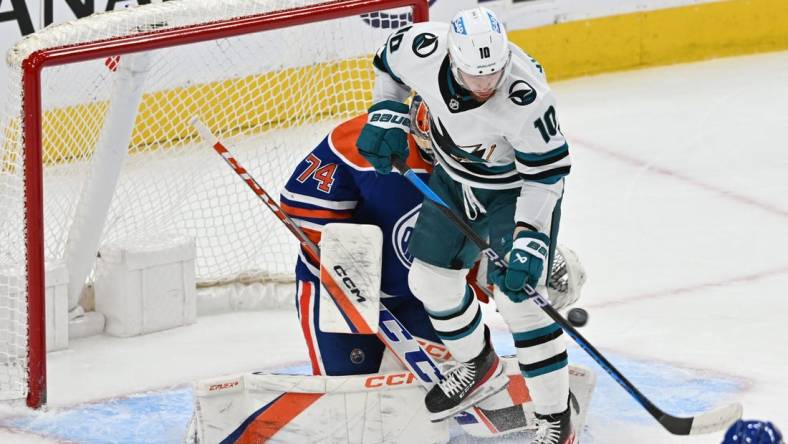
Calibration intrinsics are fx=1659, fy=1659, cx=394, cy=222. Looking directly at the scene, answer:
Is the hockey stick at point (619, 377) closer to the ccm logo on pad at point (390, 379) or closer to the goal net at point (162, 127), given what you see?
the ccm logo on pad at point (390, 379)

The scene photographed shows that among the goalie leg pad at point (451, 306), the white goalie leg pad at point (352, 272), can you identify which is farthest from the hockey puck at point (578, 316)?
the white goalie leg pad at point (352, 272)

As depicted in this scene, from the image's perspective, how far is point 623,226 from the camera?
5387mm

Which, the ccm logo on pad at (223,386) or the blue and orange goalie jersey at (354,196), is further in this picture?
the blue and orange goalie jersey at (354,196)

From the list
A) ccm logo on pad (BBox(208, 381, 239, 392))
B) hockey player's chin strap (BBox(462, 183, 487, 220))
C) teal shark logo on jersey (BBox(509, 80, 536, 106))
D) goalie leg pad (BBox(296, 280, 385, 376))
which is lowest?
ccm logo on pad (BBox(208, 381, 239, 392))

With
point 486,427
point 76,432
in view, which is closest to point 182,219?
point 76,432

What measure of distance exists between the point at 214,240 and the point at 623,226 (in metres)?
1.40

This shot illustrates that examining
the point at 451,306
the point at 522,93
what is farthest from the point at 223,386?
the point at 522,93

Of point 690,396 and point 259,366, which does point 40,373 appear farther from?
point 690,396

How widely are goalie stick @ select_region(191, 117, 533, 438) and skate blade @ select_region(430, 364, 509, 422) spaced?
3 centimetres

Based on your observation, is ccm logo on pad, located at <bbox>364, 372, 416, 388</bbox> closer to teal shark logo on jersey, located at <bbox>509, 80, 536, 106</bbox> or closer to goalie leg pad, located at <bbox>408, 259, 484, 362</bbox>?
goalie leg pad, located at <bbox>408, 259, 484, 362</bbox>

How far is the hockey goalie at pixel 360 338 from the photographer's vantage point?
149 inches

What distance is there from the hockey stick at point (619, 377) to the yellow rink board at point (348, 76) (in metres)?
1.30

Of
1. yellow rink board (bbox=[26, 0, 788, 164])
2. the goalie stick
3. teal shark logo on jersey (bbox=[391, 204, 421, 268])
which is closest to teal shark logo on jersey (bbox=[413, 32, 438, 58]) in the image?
teal shark logo on jersey (bbox=[391, 204, 421, 268])

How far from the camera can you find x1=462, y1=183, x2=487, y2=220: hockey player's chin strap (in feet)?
12.0
